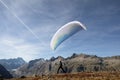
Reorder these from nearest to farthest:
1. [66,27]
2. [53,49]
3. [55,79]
Result: 1. [55,79]
2. [66,27]
3. [53,49]

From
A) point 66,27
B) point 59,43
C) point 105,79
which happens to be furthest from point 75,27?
point 105,79

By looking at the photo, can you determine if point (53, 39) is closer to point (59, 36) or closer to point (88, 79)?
point (59, 36)

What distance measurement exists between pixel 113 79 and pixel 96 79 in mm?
2404

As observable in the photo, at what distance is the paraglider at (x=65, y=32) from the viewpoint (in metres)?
40.1

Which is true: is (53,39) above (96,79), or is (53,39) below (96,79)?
above

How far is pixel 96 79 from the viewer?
1139 inches

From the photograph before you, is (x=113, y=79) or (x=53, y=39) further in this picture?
(x=53, y=39)

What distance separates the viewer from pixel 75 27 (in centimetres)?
4100

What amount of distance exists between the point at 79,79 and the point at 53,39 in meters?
14.4

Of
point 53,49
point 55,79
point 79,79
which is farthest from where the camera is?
point 53,49

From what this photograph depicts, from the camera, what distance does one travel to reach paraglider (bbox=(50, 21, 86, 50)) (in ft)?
132

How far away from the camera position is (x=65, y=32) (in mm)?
40656

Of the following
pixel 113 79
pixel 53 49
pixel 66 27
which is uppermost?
pixel 66 27

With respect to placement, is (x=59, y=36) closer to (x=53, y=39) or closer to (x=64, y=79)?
(x=53, y=39)
